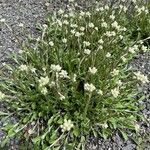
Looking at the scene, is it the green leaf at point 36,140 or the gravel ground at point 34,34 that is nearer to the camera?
the green leaf at point 36,140

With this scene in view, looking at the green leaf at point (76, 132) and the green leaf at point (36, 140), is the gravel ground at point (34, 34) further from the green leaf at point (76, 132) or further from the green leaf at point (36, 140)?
the green leaf at point (36, 140)

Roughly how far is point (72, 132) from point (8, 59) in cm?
148

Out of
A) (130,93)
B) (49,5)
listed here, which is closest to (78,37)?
(130,93)

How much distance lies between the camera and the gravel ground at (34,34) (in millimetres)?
4492

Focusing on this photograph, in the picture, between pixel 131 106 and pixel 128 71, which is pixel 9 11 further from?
pixel 131 106

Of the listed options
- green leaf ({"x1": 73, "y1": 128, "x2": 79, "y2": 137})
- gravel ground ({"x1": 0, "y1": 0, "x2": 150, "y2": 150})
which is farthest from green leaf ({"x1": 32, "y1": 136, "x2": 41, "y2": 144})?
gravel ground ({"x1": 0, "y1": 0, "x2": 150, "y2": 150})

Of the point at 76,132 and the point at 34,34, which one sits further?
the point at 34,34

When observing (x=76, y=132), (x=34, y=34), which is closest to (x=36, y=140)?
(x=76, y=132)

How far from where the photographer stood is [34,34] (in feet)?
19.3

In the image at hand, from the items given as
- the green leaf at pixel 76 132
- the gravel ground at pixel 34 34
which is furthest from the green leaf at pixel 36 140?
the gravel ground at pixel 34 34

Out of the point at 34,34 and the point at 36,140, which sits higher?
the point at 34,34

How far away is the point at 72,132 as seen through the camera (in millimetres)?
4453

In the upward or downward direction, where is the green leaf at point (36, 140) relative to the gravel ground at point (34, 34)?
downward

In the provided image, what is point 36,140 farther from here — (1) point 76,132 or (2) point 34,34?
(2) point 34,34
